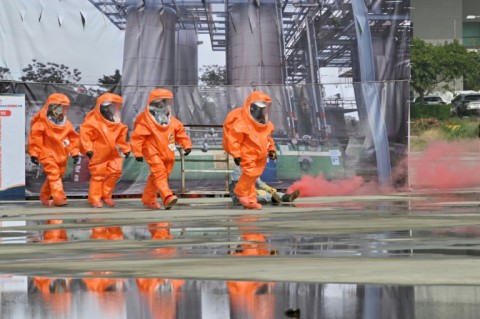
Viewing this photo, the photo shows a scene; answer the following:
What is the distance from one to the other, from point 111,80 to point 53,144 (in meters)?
3.15

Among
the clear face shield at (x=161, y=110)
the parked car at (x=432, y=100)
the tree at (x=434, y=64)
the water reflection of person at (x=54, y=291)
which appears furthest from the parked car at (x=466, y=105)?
the water reflection of person at (x=54, y=291)

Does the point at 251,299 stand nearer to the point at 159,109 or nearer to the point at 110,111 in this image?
the point at 159,109

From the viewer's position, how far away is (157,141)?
762 inches

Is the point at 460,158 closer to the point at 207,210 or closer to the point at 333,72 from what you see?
the point at 333,72

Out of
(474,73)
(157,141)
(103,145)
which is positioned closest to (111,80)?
(103,145)

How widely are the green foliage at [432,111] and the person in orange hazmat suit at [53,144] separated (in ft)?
126

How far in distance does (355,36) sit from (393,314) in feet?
59.1

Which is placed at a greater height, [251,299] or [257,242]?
[257,242]

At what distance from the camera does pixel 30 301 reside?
7.12 meters

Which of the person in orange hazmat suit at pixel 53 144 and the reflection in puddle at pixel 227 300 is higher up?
the person in orange hazmat suit at pixel 53 144

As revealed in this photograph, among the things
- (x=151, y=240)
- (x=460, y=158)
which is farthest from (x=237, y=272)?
(x=460, y=158)

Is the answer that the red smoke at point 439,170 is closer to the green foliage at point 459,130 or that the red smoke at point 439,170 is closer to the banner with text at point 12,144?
the banner with text at point 12,144

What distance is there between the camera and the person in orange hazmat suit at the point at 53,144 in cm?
2108

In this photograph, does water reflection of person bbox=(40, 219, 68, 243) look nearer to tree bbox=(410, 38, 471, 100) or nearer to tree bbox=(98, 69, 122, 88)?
tree bbox=(98, 69, 122, 88)
